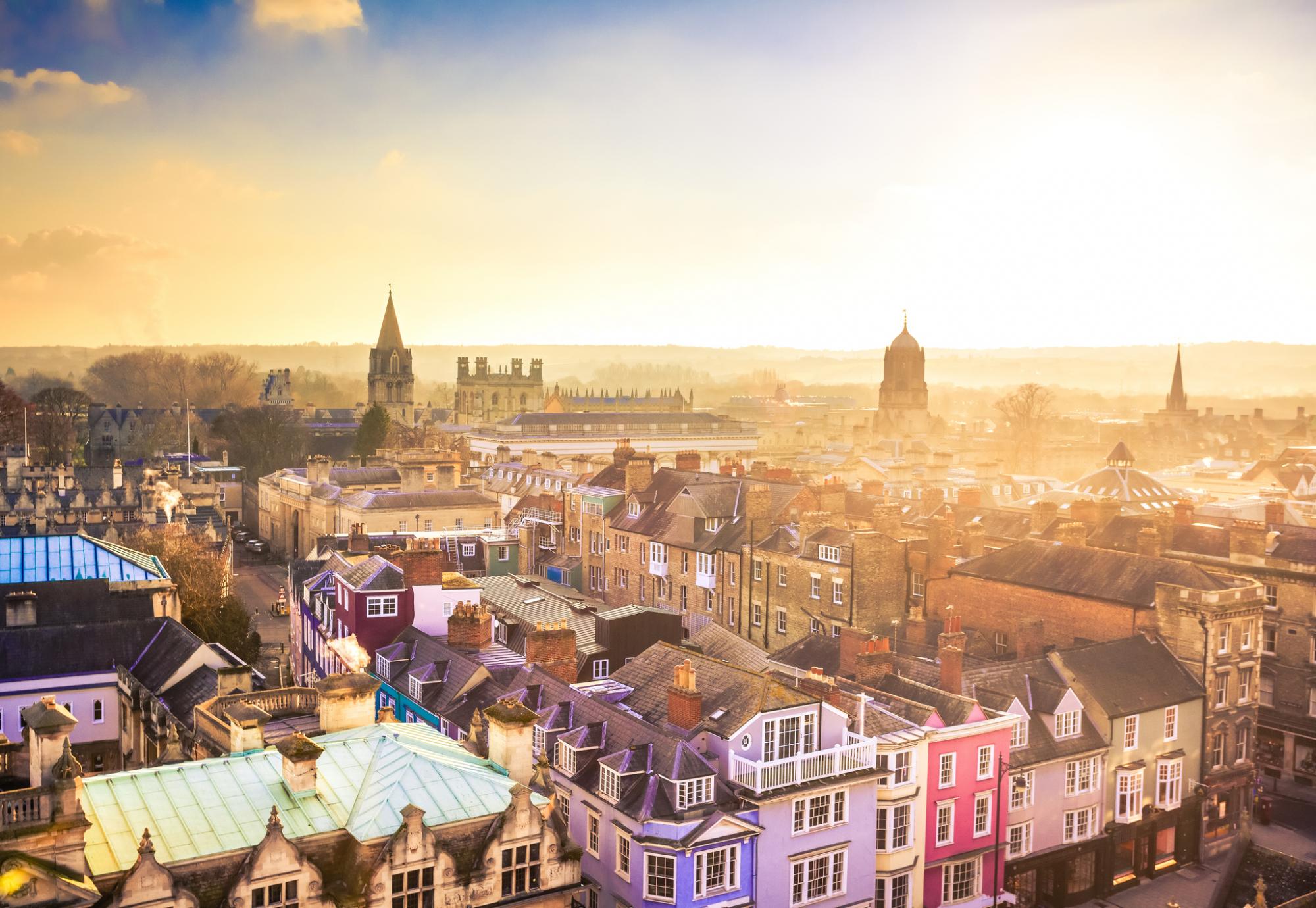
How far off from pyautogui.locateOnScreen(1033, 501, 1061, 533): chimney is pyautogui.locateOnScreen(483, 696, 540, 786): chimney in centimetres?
3808

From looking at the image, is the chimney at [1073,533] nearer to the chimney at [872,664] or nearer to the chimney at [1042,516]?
the chimney at [1042,516]

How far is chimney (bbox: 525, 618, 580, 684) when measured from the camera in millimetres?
31000

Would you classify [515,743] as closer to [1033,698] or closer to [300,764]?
[300,764]

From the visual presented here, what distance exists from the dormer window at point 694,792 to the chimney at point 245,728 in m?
8.94

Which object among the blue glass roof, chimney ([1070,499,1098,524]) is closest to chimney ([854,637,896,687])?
chimney ([1070,499,1098,524])

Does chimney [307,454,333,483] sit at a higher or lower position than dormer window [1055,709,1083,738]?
higher

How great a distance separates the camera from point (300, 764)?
59.8 ft

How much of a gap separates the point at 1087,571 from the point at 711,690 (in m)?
21.4

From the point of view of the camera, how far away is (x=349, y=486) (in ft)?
264

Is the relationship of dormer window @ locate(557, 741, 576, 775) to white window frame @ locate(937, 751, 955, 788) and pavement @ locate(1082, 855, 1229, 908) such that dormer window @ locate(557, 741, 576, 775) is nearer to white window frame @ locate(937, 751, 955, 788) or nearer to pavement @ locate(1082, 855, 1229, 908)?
white window frame @ locate(937, 751, 955, 788)

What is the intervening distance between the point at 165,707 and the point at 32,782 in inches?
551

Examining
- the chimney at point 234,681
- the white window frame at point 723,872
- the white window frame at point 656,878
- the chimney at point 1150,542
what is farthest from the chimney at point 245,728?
the chimney at point 1150,542

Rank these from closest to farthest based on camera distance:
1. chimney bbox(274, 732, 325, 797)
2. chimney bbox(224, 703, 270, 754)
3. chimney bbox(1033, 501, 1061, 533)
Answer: chimney bbox(274, 732, 325, 797) < chimney bbox(224, 703, 270, 754) < chimney bbox(1033, 501, 1061, 533)

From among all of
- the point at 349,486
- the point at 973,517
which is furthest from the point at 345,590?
the point at 349,486
